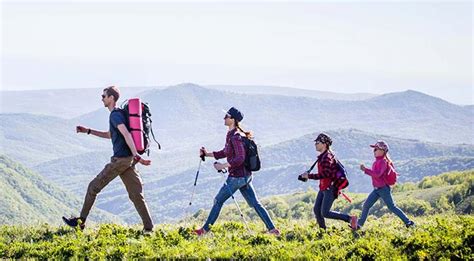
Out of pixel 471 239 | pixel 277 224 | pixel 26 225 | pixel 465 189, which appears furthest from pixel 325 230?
pixel 465 189

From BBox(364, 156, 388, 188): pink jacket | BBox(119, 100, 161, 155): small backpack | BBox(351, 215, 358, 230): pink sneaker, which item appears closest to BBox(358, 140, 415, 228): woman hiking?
BBox(364, 156, 388, 188): pink jacket

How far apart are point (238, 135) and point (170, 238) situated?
2.35m

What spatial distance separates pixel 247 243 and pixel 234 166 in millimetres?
1647

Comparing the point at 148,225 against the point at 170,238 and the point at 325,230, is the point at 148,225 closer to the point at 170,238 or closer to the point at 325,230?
the point at 170,238

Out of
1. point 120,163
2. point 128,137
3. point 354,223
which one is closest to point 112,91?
point 128,137

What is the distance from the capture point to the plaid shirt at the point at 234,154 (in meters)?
14.0

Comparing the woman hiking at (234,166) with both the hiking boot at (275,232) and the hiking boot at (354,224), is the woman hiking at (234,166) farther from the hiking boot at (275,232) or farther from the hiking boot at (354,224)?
the hiking boot at (354,224)

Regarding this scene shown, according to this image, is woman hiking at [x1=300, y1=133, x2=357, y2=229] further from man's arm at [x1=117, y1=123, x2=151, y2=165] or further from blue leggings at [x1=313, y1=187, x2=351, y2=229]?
man's arm at [x1=117, y1=123, x2=151, y2=165]

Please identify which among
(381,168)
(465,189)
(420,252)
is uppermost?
(381,168)

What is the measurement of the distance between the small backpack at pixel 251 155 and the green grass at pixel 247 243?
131 cm

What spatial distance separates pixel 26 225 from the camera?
624 inches

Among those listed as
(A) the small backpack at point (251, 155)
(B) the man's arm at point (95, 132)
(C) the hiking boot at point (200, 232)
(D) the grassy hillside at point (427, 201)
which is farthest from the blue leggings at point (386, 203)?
(D) the grassy hillside at point (427, 201)

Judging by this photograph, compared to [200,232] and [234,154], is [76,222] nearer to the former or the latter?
[200,232]

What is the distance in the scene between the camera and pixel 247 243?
13.3 metres
